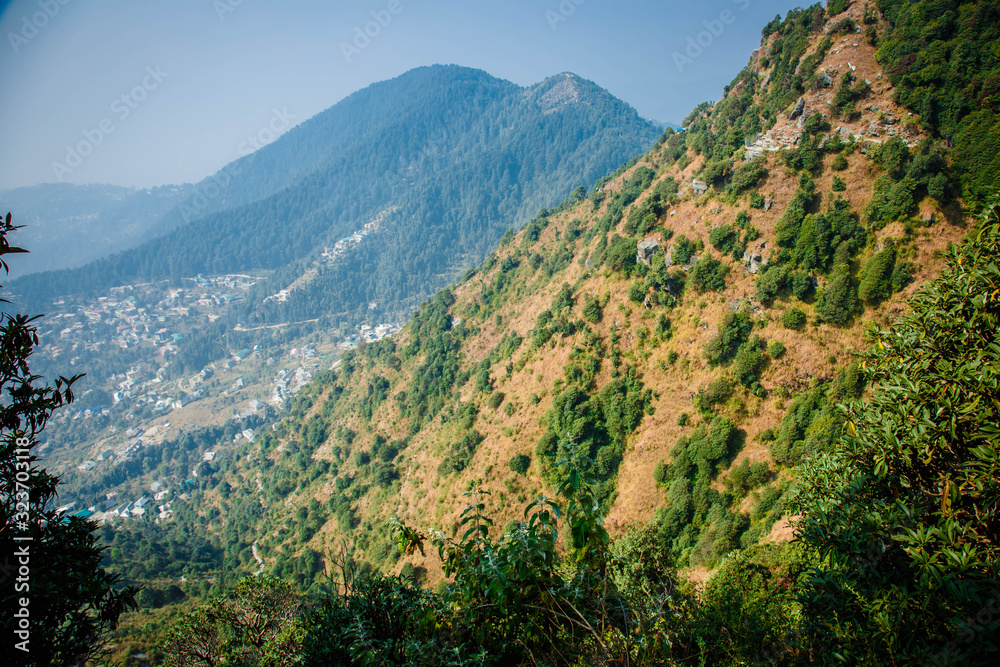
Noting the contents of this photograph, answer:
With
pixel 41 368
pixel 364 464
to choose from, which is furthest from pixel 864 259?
pixel 41 368

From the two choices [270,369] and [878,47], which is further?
[270,369]

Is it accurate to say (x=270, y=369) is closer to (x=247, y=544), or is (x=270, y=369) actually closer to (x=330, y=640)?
(x=247, y=544)

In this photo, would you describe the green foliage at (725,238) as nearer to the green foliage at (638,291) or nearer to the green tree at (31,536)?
the green foliage at (638,291)

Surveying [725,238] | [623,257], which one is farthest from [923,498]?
[623,257]

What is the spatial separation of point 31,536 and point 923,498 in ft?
41.5

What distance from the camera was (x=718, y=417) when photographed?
29.2 meters

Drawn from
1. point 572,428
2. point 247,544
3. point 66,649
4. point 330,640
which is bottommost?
point 247,544

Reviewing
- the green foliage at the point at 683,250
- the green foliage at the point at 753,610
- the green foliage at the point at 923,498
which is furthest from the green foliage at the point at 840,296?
the green foliage at the point at 923,498

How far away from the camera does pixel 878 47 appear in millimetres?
32312

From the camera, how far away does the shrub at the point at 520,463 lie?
120 ft

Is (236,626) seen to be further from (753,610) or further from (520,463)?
(753,610)

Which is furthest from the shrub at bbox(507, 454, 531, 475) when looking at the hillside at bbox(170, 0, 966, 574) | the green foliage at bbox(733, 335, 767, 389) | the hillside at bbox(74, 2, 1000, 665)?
the green foliage at bbox(733, 335, 767, 389)

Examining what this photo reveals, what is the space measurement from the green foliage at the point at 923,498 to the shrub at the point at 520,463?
103ft

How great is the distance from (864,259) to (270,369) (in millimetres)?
179872
